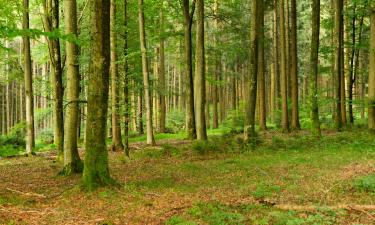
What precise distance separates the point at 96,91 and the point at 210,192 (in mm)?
3484

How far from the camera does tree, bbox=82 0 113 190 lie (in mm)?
9102

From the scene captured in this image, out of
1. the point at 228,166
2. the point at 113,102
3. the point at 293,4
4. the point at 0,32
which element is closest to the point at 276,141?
the point at 228,166

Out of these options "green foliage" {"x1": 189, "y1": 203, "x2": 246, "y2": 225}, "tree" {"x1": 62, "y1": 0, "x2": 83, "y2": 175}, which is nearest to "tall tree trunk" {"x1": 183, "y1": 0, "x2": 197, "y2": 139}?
"tree" {"x1": 62, "y1": 0, "x2": 83, "y2": 175}

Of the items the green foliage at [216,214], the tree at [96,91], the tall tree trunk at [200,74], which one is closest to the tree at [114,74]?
the tall tree trunk at [200,74]

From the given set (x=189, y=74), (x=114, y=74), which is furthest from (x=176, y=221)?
(x=189, y=74)

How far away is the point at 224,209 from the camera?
7.28 meters

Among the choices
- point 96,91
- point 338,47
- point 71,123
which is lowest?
point 71,123

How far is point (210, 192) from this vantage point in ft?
29.5

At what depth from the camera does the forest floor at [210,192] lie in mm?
6871

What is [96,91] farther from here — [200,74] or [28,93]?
[28,93]

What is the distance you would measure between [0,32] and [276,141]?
13.1m

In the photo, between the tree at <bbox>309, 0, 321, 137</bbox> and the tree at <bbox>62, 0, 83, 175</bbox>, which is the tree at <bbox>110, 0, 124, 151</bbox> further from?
the tree at <bbox>309, 0, 321, 137</bbox>

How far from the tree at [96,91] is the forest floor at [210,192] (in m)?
0.55

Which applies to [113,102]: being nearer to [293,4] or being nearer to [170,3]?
[170,3]
